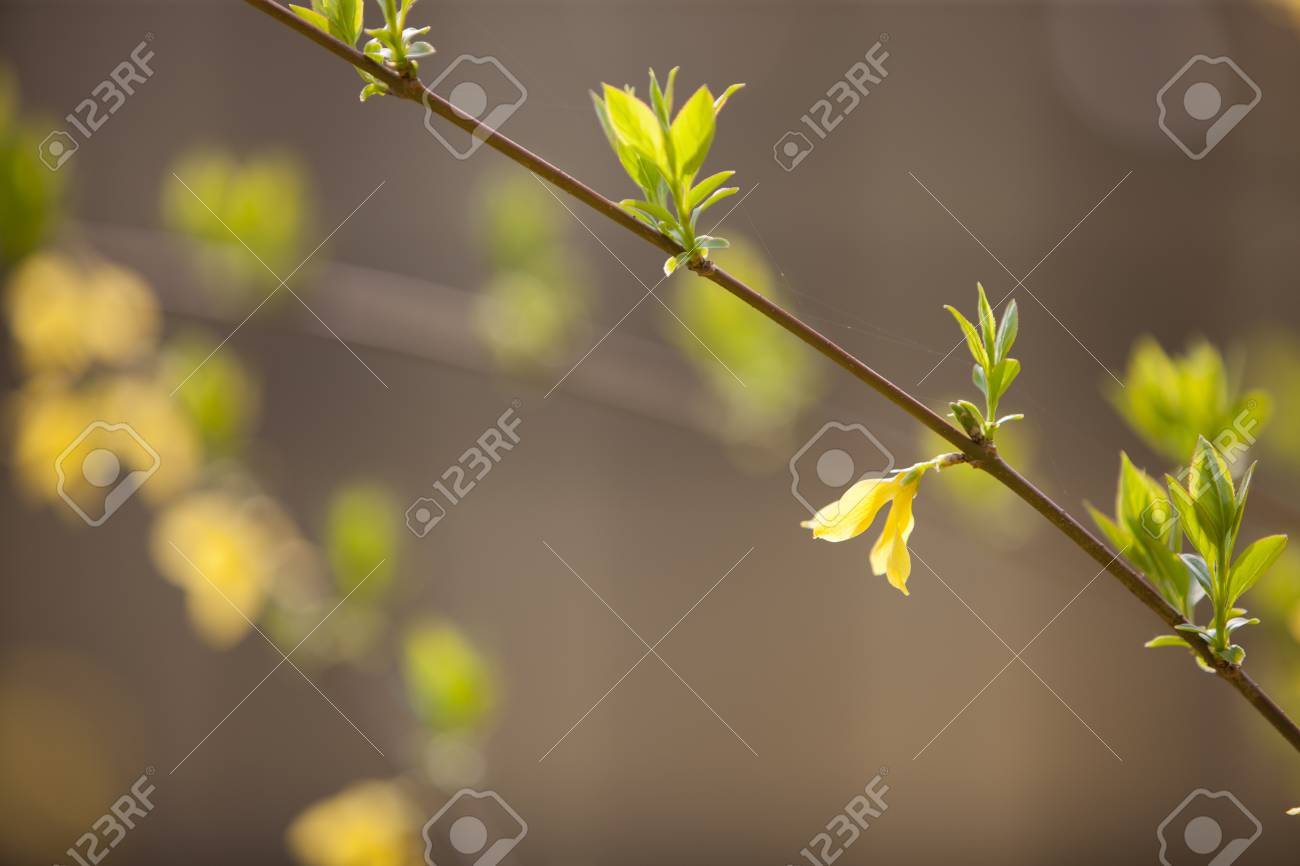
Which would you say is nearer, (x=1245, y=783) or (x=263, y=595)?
(x=263, y=595)

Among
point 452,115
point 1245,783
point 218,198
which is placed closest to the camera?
point 452,115

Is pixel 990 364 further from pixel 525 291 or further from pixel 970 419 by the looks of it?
pixel 525 291

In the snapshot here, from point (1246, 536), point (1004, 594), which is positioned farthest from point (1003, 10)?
point (1246, 536)

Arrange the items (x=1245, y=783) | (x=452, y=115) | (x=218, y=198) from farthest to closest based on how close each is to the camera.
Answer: (x=1245, y=783) → (x=218, y=198) → (x=452, y=115)

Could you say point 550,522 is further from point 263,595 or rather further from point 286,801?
point 263,595

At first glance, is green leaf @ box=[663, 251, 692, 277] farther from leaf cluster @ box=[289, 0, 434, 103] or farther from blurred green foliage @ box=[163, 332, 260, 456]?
blurred green foliage @ box=[163, 332, 260, 456]

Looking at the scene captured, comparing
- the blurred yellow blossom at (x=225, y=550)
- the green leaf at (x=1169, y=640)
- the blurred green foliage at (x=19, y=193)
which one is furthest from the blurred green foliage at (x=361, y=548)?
the green leaf at (x=1169, y=640)

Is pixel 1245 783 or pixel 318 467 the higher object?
pixel 318 467
